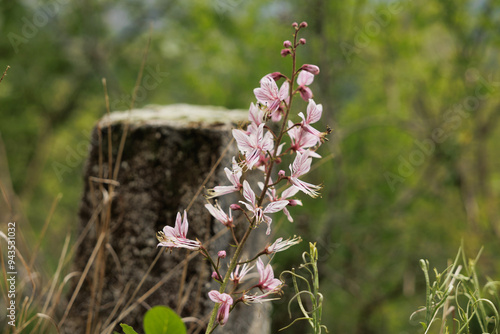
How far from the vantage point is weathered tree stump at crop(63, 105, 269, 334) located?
2.00m

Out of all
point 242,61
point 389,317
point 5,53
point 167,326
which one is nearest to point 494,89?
point 242,61

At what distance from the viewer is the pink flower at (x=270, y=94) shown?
3.47 feet

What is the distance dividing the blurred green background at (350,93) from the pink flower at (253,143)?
405cm

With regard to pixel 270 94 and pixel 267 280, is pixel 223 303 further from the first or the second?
pixel 270 94

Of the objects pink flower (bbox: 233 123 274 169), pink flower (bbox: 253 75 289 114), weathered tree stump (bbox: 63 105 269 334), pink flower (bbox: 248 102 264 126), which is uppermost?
pink flower (bbox: 253 75 289 114)

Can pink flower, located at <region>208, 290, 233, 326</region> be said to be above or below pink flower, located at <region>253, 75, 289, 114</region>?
below

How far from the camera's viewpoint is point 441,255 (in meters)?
6.18

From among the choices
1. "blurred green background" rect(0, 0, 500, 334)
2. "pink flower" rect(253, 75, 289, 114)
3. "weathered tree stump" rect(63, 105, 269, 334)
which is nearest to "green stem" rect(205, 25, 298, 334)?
"pink flower" rect(253, 75, 289, 114)

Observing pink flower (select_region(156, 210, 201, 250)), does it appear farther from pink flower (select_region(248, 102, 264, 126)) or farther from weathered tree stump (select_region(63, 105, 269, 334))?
weathered tree stump (select_region(63, 105, 269, 334))

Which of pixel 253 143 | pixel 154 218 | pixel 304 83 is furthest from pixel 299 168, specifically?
pixel 154 218

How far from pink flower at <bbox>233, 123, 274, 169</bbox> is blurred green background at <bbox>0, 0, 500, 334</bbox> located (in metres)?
4.05

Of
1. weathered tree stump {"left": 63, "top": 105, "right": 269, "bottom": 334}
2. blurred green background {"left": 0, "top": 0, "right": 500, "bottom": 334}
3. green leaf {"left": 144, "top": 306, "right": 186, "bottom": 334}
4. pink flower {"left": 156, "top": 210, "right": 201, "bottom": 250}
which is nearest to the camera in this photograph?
green leaf {"left": 144, "top": 306, "right": 186, "bottom": 334}

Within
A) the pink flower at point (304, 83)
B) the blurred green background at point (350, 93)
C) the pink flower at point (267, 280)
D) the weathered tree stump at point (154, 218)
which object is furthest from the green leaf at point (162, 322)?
the blurred green background at point (350, 93)

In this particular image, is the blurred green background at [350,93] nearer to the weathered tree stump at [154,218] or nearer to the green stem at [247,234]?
the weathered tree stump at [154,218]
